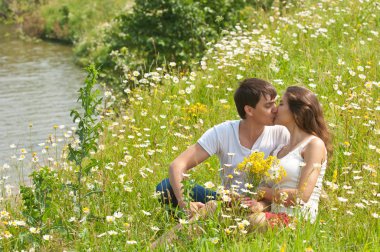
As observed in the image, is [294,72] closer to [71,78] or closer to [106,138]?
[106,138]

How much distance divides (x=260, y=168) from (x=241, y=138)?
87cm

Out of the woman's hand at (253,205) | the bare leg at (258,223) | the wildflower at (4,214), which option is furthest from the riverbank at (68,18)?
the bare leg at (258,223)

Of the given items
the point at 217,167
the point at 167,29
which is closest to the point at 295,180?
the point at 217,167

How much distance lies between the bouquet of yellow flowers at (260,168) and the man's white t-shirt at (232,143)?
0.66m

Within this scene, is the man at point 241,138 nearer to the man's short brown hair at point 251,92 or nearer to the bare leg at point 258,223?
the man's short brown hair at point 251,92

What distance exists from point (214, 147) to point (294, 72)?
10.7ft

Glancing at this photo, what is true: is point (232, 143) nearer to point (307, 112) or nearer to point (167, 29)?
point (307, 112)

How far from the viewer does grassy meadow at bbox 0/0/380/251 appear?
14.9ft

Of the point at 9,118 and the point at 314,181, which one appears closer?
the point at 314,181

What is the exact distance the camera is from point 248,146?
17.3ft

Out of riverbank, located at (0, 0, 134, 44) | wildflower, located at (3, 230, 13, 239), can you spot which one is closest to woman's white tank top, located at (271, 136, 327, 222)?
wildflower, located at (3, 230, 13, 239)

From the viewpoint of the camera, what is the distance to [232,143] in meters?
5.25

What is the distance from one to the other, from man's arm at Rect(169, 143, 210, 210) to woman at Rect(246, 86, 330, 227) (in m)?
0.49

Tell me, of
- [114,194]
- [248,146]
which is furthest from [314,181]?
[114,194]
